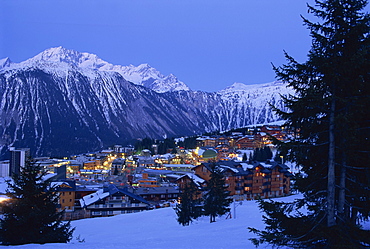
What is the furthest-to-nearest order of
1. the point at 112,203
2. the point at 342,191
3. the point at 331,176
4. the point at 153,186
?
the point at 153,186 < the point at 112,203 < the point at 342,191 < the point at 331,176

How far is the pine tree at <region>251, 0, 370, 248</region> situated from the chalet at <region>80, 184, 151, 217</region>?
133ft

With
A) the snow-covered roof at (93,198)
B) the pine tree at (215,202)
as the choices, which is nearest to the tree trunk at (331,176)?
the pine tree at (215,202)

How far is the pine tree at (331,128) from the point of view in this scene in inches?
400

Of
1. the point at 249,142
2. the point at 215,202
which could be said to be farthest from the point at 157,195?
the point at 249,142

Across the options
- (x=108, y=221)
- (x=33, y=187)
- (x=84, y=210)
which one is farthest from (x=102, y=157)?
(x=33, y=187)

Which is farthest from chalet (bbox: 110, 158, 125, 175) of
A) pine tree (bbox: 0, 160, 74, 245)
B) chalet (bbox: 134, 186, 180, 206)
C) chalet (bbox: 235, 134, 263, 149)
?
pine tree (bbox: 0, 160, 74, 245)

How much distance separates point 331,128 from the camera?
10500mm

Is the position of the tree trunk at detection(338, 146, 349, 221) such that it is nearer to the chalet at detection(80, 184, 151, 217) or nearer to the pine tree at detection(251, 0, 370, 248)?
the pine tree at detection(251, 0, 370, 248)

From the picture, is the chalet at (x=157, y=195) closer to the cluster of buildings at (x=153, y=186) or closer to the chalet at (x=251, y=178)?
the cluster of buildings at (x=153, y=186)

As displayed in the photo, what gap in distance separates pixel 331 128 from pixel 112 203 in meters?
43.4

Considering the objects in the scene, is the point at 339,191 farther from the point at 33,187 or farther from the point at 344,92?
the point at 33,187

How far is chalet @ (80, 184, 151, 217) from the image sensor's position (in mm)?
48206

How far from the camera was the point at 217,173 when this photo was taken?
122 ft

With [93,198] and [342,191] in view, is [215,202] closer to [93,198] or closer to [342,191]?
[342,191]
